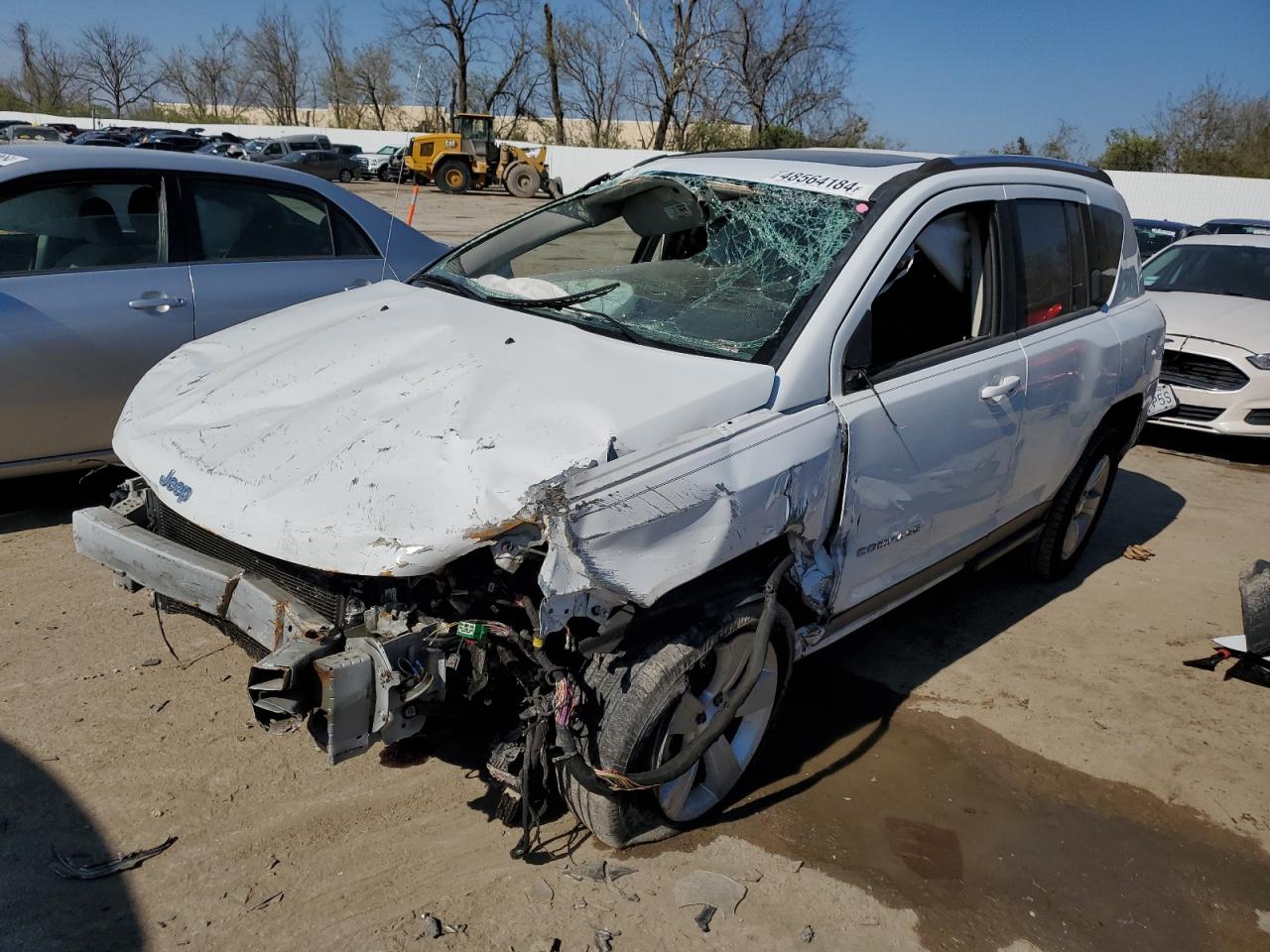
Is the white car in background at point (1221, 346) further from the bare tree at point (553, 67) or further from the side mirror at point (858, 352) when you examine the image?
the bare tree at point (553, 67)

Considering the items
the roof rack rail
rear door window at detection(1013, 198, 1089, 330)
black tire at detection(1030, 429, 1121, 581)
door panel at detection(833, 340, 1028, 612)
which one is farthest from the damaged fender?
black tire at detection(1030, 429, 1121, 581)

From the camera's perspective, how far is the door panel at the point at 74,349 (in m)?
4.33

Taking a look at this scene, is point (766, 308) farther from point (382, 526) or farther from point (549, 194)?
point (549, 194)

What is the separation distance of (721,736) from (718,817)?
1.10ft

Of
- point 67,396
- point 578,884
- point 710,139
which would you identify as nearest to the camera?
point 578,884

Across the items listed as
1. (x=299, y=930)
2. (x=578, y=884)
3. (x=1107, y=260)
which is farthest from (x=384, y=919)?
(x=1107, y=260)

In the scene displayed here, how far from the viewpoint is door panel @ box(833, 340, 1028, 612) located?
3.12 meters

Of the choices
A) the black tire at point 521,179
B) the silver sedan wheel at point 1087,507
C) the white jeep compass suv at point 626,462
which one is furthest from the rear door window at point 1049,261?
the black tire at point 521,179

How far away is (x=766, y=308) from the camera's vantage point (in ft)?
10.5

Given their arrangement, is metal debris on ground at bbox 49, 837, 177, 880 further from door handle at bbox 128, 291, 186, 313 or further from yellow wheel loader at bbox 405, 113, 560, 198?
yellow wheel loader at bbox 405, 113, 560, 198

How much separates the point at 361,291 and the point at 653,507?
2.05 m

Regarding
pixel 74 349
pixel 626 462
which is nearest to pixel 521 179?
pixel 74 349

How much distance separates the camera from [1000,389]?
3.64 m

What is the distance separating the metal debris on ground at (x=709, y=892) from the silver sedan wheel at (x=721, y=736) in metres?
0.19
